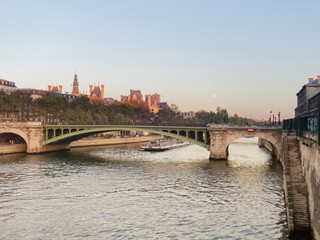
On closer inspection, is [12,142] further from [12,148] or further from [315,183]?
[315,183]

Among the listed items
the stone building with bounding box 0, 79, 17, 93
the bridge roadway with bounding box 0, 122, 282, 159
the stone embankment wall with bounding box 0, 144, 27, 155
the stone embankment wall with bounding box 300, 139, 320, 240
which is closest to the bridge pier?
the bridge roadway with bounding box 0, 122, 282, 159

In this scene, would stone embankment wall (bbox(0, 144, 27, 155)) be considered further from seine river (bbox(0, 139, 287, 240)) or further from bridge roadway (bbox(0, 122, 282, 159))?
seine river (bbox(0, 139, 287, 240))

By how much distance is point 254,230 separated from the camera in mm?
23125

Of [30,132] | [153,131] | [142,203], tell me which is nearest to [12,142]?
[30,132]

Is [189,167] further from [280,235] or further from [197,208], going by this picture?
[280,235]

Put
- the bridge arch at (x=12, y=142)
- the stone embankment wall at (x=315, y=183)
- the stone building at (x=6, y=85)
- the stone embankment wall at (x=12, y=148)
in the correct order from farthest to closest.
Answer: the stone building at (x=6, y=85) < the bridge arch at (x=12, y=142) < the stone embankment wall at (x=12, y=148) < the stone embankment wall at (x=315, y=183)

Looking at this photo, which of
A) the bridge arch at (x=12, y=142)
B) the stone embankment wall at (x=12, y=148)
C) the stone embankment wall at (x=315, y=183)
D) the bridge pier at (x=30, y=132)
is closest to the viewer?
the stone embankment wall at (x=315, y=183)

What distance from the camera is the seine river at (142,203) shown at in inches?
910

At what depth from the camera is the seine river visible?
23125 mm

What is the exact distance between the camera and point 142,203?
30.1m

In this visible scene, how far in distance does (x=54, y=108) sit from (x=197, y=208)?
7711 centimetres

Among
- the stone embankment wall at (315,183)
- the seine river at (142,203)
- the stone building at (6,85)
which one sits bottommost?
the seine river at (142,203)

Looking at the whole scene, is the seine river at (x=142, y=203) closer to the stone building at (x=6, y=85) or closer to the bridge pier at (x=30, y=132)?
the bridge pier at (x=30, y=132)

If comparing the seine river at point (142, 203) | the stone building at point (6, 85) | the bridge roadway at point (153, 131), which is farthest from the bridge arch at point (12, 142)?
the stone building at point (6, 85)
